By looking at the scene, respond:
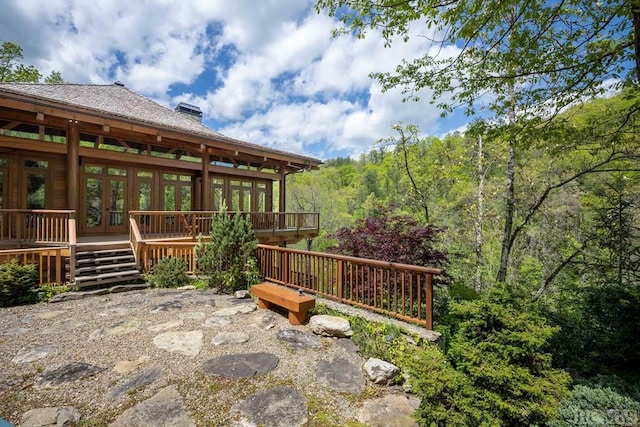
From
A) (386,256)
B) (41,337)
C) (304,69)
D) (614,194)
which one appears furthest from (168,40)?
(614,194)

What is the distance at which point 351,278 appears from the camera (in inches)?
173

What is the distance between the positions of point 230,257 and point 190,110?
463 inches

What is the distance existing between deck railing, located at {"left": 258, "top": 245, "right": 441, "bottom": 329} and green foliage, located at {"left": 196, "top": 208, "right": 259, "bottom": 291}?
0.99 ft

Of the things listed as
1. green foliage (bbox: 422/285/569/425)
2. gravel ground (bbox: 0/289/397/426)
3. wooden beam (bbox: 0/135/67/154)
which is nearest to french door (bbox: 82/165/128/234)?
wooden beam (bbox: 0/135/67/154)

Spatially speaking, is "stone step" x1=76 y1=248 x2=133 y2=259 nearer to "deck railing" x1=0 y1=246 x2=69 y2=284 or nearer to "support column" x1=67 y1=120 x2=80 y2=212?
"deck railing" x1=0 y1=246 x2=69 y2=284

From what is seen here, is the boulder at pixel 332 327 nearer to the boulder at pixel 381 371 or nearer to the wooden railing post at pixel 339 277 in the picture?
the wooden railing post at pixel 339 277

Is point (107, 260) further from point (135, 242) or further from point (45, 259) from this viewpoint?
point (45, 259)

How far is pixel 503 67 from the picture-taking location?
4.60 metres

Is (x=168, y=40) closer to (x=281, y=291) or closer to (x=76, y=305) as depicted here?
(x=76, y=305)

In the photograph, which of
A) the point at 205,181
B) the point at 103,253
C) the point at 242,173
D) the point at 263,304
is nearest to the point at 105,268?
the point at 103,253

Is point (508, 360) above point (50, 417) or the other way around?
above

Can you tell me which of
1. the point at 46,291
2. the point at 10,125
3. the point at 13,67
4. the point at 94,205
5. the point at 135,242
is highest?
the point at 13,67

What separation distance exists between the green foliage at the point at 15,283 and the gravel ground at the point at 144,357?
316mm

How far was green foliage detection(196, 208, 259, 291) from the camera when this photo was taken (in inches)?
235
